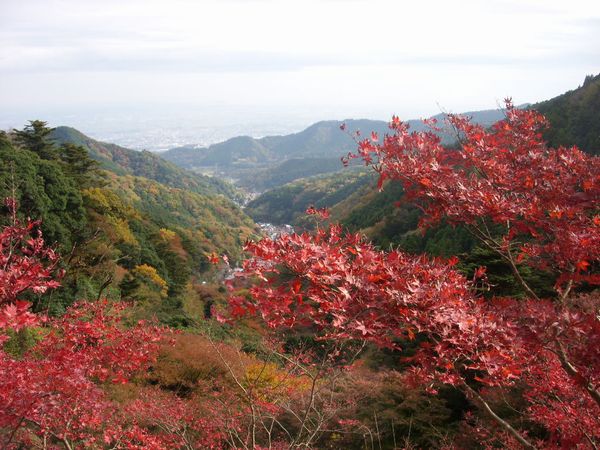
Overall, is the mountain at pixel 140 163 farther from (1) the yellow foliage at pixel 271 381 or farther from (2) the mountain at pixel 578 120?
(1) the yellow foliage at pixel 271 381

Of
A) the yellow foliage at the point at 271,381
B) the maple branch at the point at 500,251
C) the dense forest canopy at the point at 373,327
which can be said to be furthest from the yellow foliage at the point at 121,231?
the maple branch at the point at 500,251

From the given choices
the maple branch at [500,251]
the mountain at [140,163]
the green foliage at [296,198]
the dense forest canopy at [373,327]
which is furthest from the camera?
the mountain at [140,163]

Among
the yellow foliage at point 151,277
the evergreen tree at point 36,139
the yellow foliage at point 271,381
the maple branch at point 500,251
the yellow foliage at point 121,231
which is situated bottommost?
the yellow foliage at point 151,277

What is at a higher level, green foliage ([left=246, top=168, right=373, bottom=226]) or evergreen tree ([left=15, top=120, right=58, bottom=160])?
evergreen tree ([left=15, top=120, right=58, bottom=160])

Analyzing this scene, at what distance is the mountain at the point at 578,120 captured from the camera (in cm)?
3588

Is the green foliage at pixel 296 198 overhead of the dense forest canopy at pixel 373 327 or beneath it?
beneath

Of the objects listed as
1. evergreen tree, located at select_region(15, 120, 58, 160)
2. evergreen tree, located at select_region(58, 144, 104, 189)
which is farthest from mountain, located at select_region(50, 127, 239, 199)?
evergreen tree, located at select_region(15, 120, 58, 160)

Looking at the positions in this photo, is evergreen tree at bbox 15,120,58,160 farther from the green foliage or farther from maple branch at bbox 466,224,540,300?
the green foliage

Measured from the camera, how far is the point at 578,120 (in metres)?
39.1

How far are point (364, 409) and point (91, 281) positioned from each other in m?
16.0

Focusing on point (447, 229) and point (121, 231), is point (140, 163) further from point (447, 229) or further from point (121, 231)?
point (447, 229)

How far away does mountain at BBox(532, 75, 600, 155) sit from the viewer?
35.9 metres

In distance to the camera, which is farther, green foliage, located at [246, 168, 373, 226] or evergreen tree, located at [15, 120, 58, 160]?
green foliage, located at [246, 168, 373, 226]

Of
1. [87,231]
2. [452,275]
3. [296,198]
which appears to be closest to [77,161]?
[87,231]
